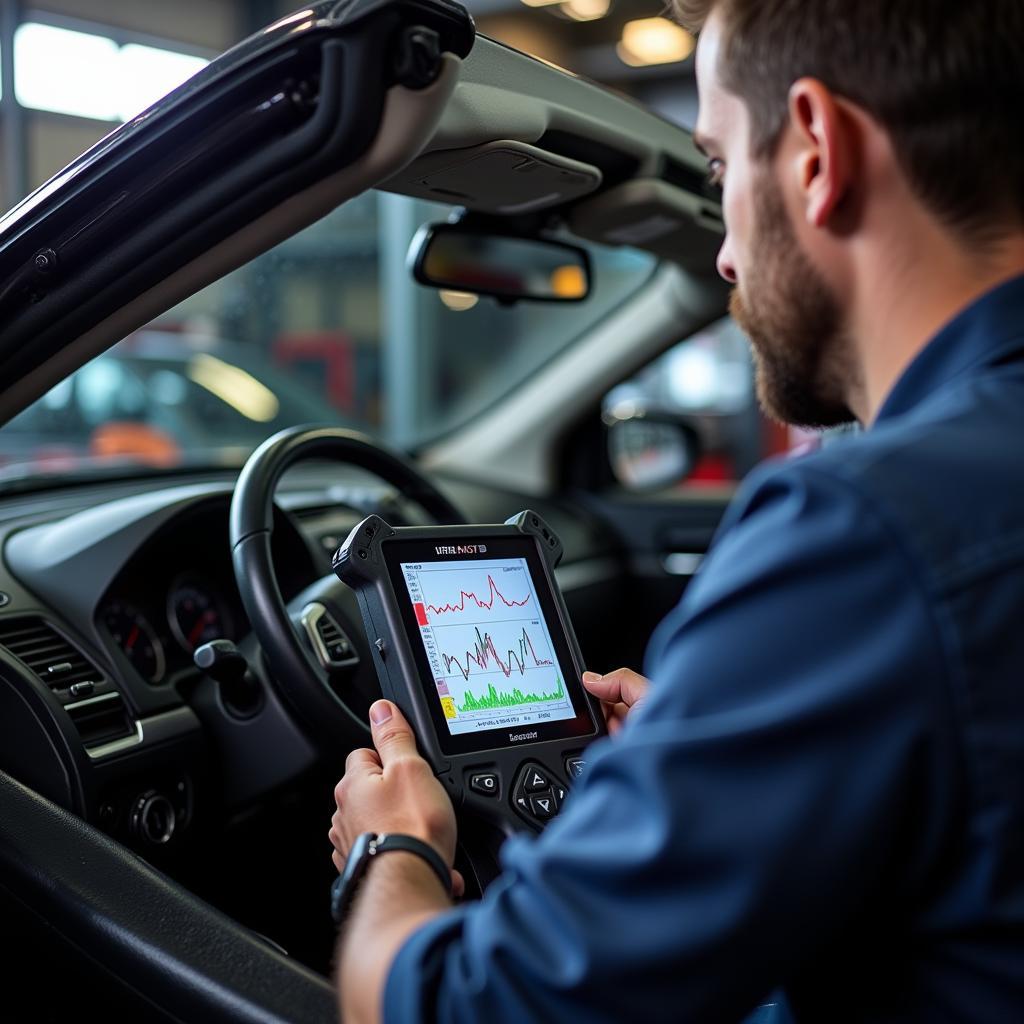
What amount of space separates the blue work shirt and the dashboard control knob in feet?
2.80

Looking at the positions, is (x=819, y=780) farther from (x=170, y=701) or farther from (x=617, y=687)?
(x=170, y=701)

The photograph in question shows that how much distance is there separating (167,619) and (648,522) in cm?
128

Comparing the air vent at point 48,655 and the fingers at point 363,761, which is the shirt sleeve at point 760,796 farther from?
the air vent at point 48,655

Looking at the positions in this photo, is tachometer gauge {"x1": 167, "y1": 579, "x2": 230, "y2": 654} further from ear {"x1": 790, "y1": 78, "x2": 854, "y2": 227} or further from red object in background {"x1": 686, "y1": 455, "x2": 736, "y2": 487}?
red object in background {"x1": 686, "y1": 455, "x2": 736, "y2": 487}

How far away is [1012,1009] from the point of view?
0.64 meters

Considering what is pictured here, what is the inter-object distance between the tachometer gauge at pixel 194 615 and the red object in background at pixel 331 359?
174 inches

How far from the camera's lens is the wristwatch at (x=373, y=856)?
0.85 meters

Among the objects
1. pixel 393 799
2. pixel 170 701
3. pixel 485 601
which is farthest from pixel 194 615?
pixel 393 799

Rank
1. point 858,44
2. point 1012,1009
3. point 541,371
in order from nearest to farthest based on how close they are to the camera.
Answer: point 1012,1009
point 858,44
point 541,371

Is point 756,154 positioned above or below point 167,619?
above

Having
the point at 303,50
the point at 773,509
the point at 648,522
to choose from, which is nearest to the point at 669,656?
the point at 773,509

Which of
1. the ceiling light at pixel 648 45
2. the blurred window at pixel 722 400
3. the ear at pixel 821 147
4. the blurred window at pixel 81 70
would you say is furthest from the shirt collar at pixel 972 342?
the ceiling light at pixel 648 45

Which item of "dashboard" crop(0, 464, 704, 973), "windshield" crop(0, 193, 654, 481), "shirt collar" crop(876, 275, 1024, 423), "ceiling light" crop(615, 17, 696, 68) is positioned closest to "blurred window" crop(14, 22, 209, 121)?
"windshield" crop(0, 193, 654, 481)

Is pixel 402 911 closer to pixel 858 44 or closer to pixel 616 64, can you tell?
pixel 858 44
